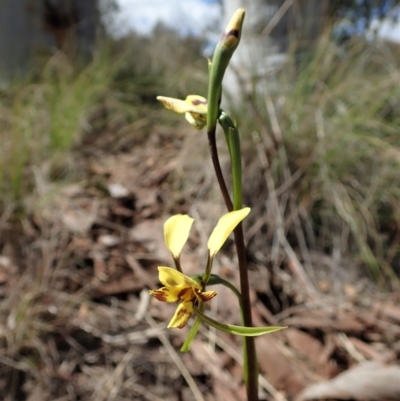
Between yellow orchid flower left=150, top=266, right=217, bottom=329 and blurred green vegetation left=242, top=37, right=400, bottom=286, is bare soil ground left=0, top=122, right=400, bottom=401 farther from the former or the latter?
yellow orchid flower left=150, top=266, right=217, bottom=329

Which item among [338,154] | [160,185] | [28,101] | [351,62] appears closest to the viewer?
[338,154]

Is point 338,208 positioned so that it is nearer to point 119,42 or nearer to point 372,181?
point 372,181

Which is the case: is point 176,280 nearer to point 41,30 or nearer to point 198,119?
point 198,119

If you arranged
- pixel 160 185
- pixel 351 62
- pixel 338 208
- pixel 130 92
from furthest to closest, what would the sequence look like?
pixel 130 92
pixel 351 62
pixel 160 185
pixel 338 208

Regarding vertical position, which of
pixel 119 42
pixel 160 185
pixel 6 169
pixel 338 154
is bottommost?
pixel 6 169

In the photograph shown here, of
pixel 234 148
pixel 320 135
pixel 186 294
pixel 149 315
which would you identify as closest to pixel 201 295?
pixel 186 294

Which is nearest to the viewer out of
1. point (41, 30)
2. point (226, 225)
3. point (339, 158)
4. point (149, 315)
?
point (226, 225)

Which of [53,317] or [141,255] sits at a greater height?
[141,255]

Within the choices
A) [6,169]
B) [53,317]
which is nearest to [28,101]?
[6,169]
